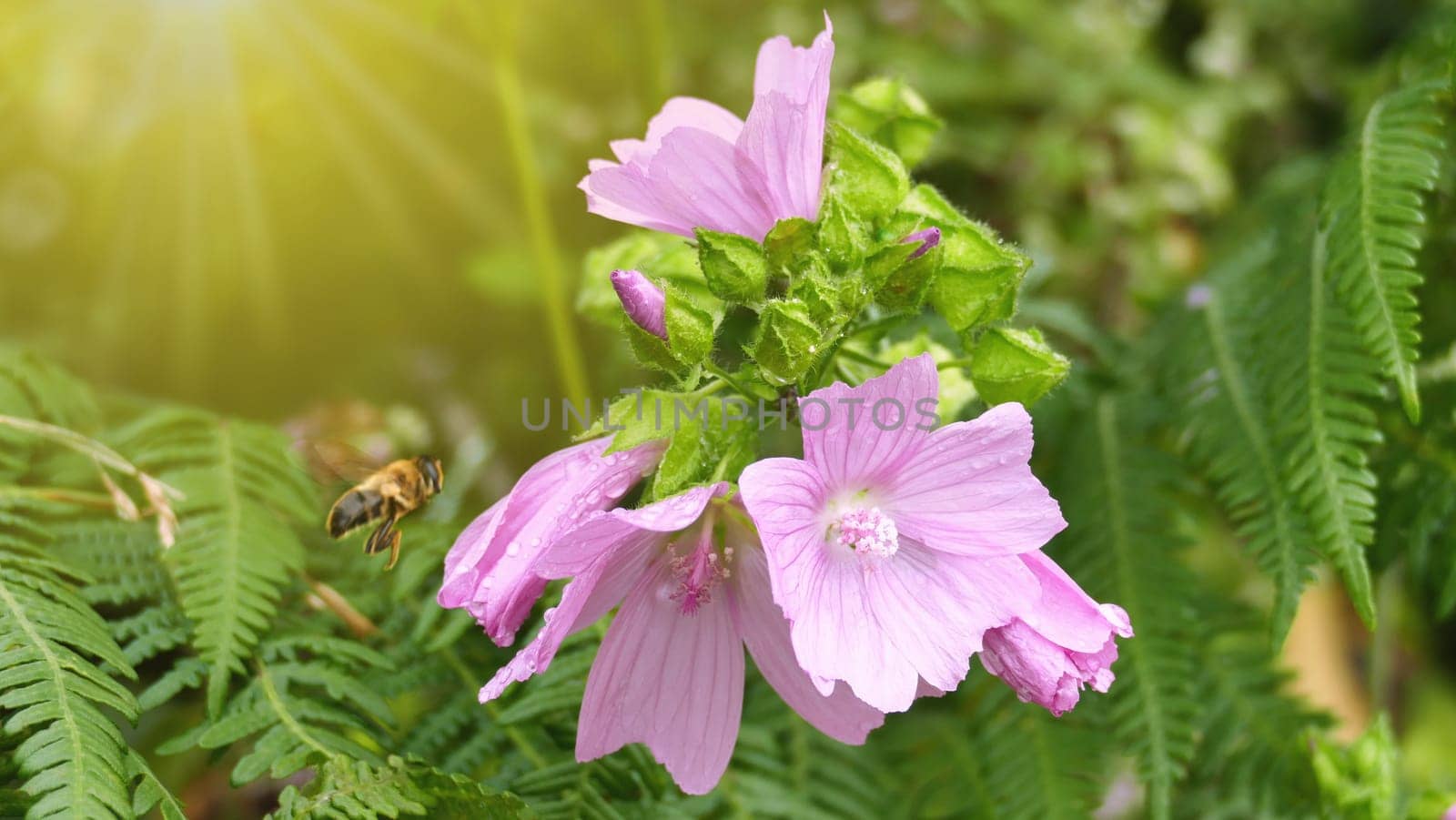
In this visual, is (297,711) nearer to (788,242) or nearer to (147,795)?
(147,795)

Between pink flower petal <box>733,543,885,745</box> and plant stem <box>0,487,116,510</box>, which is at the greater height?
plant stem <box>0,487,116,510</box>

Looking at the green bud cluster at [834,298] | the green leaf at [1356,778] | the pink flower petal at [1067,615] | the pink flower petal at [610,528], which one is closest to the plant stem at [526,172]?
the green bud cluster at [834,298]

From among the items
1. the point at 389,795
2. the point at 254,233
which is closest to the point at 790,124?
the point at 389,795

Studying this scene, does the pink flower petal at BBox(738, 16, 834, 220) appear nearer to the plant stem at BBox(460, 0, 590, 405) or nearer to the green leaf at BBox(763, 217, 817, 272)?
the green leaf at BBox(763, 217, 817, 272)

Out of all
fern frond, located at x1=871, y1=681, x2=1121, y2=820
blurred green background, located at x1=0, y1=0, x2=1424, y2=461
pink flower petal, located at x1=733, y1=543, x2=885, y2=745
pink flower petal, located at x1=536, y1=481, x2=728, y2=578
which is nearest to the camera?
pink flower petal, located at x1=536, y1=481, x2=728, y2=578

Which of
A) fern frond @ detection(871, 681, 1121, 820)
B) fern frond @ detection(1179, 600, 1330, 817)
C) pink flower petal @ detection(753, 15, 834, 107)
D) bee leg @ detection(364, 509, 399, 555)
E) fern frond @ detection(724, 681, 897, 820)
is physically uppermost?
pink flower petal @ detection(753, 15, 834, 107)

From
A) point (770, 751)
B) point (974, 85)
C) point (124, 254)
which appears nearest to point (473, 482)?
point (124, 254)

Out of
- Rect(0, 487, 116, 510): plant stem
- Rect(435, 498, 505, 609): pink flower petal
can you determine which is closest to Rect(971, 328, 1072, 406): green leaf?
Rect(435, 498, 505, 609): pink flower petal
